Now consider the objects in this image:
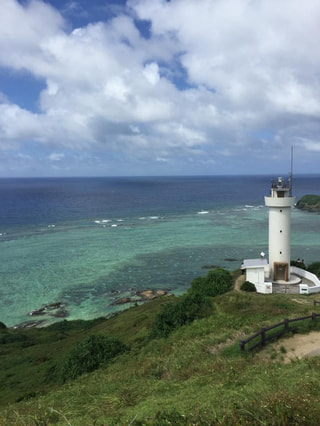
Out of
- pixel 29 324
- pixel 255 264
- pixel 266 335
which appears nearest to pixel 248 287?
pixel 255 264

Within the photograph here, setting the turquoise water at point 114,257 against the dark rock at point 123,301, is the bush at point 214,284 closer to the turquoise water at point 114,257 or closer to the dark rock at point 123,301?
the dark rock at point 123,301

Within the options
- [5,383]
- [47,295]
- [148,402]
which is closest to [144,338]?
[5,383]

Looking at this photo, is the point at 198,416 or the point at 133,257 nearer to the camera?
the point at 198,416

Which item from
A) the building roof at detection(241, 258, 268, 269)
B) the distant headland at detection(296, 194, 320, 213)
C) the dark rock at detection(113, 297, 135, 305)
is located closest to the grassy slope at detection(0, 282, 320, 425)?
the building roof at detection(241, 258, 268, 269)

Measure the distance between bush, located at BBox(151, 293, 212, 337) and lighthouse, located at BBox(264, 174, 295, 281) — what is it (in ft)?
33.1

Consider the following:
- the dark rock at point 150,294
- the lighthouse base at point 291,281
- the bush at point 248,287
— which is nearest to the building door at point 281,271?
the lighthouse base at point 291,281

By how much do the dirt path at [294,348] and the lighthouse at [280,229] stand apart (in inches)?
539

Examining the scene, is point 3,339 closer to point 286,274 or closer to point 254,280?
point 254,280

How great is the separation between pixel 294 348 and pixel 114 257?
44.4 metres

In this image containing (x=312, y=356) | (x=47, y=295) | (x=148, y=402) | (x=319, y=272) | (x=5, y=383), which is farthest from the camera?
(x=47, y=295)

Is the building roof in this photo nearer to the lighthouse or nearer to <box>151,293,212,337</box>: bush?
the lighthouse

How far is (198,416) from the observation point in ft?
24.9

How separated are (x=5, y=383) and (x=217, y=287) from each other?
17470 millimetres

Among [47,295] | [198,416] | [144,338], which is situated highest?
[198,416]
